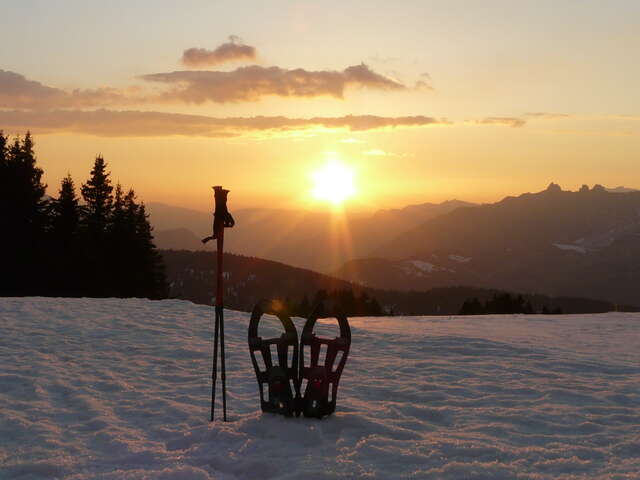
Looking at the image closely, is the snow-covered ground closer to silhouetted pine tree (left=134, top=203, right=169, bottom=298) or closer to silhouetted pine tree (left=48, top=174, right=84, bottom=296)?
silhouetted pine tree (left=48, top=174, right=84, bottom=296)

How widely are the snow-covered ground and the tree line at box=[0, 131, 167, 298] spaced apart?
108ft

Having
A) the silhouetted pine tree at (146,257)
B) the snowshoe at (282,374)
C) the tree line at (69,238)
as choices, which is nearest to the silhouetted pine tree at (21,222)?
the tree line at (69,238)

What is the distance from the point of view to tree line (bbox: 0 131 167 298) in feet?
146

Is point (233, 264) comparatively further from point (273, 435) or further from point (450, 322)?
point (273, 435)

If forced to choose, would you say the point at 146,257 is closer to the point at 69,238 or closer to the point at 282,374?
Answer: the point at 69,238

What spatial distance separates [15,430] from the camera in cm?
759

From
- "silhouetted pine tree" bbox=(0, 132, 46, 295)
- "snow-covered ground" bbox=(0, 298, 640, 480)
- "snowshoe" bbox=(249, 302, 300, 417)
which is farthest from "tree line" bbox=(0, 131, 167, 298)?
"snowshoe" bbox=(249, 302, 300, 417)

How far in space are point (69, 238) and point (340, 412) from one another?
44.2 m

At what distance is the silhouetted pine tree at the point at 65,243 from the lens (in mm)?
46000

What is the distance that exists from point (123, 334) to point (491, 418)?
9411 mm

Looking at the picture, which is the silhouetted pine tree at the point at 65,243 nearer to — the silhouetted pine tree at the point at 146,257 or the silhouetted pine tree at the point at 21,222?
the silhouetted pine tree at the point at 21,222

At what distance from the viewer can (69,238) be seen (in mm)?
47250

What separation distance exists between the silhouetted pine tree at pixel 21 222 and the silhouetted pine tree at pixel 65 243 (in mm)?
820

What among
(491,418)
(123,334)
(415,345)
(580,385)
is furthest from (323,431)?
(123,334)
